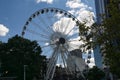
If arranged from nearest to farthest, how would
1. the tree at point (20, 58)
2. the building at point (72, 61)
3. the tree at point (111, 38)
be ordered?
the tree at point (111, 38) < the building at point (72, 61) < the tree at point (20, 58)

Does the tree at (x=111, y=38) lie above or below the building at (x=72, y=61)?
below

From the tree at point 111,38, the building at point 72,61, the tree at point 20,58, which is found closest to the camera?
the tree at point 111,38

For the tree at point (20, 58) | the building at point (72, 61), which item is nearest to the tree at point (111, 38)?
the building at point (72, 61)

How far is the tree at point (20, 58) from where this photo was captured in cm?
6756

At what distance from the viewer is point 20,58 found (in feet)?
226

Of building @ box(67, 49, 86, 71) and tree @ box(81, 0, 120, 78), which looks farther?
building @ box(67, 49, 86, 71)

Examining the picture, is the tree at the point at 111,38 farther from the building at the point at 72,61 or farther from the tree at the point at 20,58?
the tree at the point at 20,58

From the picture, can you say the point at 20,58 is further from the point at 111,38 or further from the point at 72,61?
the point at 111,38

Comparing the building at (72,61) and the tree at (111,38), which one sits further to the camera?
the building at (72,61)

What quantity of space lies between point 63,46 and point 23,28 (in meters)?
10.2

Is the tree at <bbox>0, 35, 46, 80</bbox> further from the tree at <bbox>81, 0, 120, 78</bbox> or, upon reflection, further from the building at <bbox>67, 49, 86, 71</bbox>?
the tree at <bbox>81, 0, 120, 78</bbox>

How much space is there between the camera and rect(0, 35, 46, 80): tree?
222 feet

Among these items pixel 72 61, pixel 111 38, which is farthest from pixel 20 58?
pixel 111 38

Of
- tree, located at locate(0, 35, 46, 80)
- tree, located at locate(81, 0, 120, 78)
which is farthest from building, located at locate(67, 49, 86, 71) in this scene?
tree, located at locate(81, 0, 120, 78)
